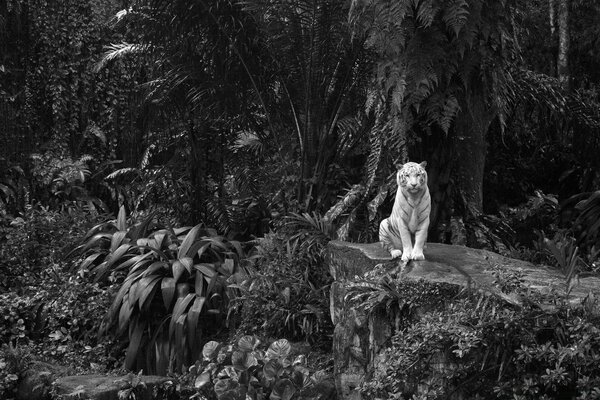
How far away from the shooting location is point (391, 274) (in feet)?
17.0

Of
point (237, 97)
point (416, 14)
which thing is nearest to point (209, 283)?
point (237, 97)

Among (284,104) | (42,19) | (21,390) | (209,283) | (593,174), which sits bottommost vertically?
(21,390)

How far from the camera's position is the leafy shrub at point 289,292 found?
6324 mm

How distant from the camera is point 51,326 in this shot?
7727 millimetres

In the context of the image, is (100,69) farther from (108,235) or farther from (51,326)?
(51,326)

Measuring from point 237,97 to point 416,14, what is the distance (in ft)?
9.21

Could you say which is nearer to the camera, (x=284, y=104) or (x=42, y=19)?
(x=284, y=104)

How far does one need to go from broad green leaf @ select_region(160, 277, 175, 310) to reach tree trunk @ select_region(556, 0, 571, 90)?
234 inches

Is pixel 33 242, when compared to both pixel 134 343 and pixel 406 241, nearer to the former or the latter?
pixel 134 343

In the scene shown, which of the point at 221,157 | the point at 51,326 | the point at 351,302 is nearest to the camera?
the point at 351,302

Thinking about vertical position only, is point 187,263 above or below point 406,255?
below

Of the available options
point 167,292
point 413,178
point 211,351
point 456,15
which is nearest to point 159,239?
point 167,292

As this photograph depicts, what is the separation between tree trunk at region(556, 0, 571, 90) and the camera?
9906mm

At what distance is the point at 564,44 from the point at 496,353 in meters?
6.86
